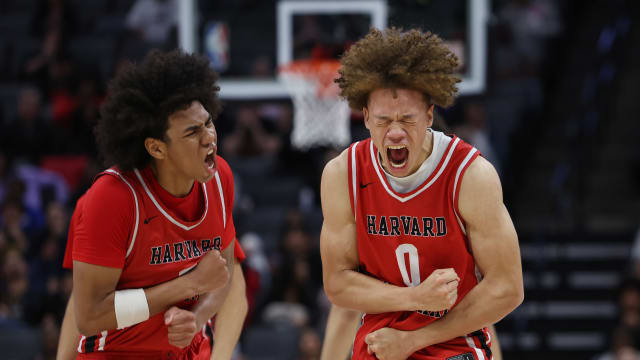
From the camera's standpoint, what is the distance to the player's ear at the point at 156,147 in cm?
369

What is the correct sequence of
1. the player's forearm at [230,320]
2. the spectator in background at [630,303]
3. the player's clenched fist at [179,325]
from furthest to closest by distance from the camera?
1. the spectator in background at [630,303]
2. the player's forearm at [230,320]
3. the player's clenched fist at [179,325]

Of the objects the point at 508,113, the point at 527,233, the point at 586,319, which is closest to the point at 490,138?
→ the point at 508,113

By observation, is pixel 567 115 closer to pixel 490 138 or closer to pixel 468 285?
pixel 490 138

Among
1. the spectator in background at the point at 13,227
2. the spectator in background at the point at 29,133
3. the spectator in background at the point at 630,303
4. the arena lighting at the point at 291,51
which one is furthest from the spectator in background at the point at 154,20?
the spectator in background at the point at 630,303

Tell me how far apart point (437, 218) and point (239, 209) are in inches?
240

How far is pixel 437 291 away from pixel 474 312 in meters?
0.22

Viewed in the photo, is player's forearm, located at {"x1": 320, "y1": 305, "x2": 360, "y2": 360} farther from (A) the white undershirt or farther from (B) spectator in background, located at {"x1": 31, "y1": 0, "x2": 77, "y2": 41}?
(B) spectator in background, located at {"x1": 31, "y1": 0, "x2": 77, "y2": 41}

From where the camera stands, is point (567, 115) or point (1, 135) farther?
point (567, 115)

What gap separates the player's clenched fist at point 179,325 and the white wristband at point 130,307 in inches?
3.9

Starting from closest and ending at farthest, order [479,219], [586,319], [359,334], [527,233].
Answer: [479,219] → [359,334] → [586,319] → [527,233]

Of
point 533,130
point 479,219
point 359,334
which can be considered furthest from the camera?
point 533,130

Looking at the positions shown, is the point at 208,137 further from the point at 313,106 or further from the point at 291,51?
the point at 291,51

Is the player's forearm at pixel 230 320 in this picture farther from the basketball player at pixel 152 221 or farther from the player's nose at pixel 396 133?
the player's nose at pixel 396 133

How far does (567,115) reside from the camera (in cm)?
1225
